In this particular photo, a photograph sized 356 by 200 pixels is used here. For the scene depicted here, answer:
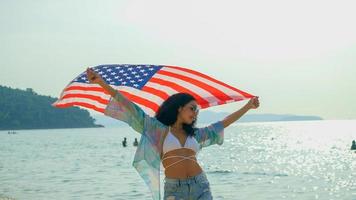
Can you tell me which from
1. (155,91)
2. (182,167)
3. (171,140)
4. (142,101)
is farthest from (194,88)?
(182,167)

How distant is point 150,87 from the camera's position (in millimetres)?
7703

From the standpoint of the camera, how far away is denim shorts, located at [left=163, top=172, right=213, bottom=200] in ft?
19.3

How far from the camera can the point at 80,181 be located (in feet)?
125

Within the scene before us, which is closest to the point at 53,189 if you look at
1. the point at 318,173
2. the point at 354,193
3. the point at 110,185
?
the point at 110,185

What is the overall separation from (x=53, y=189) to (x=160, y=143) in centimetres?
2730

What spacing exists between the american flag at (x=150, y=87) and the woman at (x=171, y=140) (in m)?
1.07

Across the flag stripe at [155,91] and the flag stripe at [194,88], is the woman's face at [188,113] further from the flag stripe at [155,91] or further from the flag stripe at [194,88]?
the flag stripe at [155,91]

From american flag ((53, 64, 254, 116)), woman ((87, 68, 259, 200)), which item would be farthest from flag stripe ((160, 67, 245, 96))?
woman ((87, 68, 259, 200))

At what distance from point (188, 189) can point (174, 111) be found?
2.73 feet

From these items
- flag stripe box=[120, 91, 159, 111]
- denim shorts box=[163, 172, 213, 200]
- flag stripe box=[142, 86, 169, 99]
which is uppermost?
flag stripe box=[142, 86, 169, 99]

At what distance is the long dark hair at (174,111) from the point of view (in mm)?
6105

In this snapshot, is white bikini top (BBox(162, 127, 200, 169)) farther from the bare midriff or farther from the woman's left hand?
the woman's left hand

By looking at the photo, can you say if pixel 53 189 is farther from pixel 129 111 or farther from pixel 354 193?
pixel 129 111

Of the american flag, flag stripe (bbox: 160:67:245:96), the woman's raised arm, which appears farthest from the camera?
flag stripe (bbox: 160:67:245:96)
